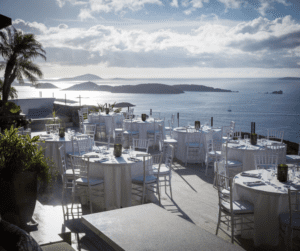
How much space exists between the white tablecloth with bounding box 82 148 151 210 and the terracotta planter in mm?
1759

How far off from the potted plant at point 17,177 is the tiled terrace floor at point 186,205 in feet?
1.18

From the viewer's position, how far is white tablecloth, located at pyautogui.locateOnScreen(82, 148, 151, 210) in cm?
479

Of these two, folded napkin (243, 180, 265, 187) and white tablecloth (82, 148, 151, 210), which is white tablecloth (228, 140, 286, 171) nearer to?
folded napkin (243, 180, 265, 187)

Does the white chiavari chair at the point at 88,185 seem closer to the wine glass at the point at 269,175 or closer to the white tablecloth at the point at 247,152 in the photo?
the wine glass at the point at 269,175

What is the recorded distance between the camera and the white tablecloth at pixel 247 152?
6293 millimetres

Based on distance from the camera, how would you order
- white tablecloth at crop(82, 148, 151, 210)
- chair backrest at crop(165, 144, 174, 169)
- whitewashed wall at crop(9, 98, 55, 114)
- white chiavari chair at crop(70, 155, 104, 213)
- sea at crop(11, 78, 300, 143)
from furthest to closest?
sea at crop(11, 78, 300, 143), whitewashed wall at crop(9, 98, 55, 114), chair backrest at crop(165, 144, 174, 169), white tablecloth at crop(82, 148, 151, 210), white chiavari chair at crop(70, 155, 104, 213)

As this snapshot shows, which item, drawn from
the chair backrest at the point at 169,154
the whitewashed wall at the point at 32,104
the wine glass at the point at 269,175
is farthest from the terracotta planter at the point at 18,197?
the whitewashed wall at the point at 32,104

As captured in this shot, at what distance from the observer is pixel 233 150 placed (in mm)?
6586

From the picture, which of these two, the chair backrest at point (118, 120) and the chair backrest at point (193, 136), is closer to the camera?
the chair backrest at point (193, 136)

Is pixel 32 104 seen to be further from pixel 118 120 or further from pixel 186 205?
pixel 186 205

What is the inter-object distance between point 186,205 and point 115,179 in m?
1.33

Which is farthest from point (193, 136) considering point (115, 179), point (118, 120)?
point (118, 120)

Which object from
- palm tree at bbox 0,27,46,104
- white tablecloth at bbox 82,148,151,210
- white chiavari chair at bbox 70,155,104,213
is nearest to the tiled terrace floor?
white chiavari chair at bbox 70,155,104,213

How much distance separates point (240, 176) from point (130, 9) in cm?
769
